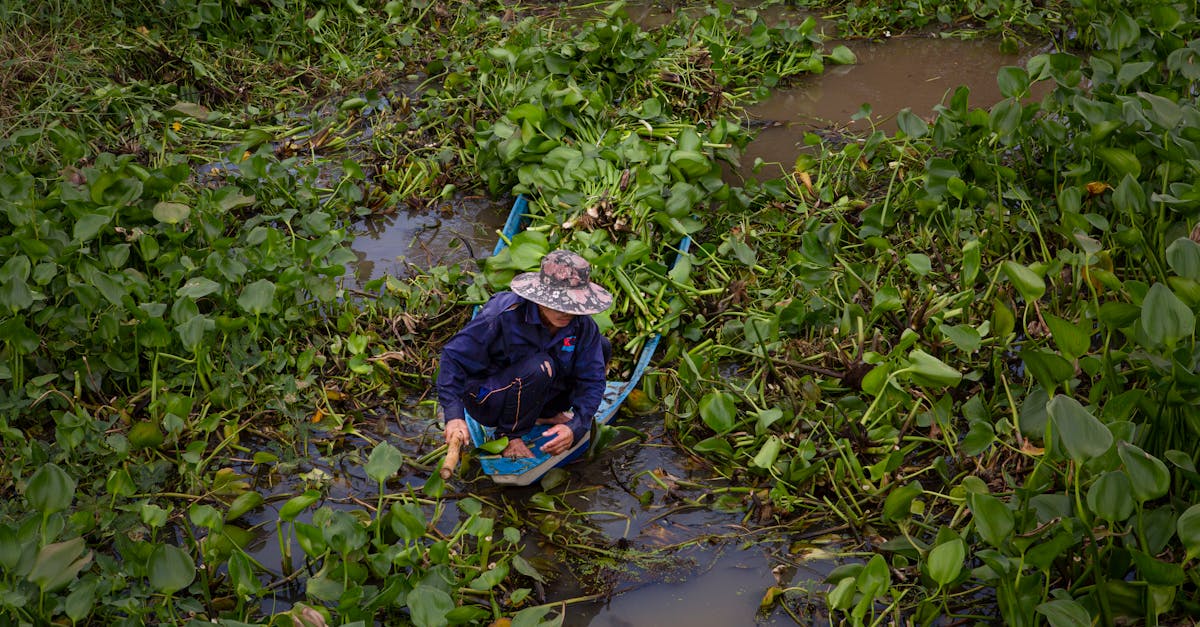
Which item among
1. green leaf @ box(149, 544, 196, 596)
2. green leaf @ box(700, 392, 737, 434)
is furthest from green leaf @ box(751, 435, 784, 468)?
green leaf @ box(149, 544, 196, 596)

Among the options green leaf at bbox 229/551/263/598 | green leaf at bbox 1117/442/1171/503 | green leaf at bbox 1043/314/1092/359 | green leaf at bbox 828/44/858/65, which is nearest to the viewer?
green leaf at bbox 1117/442/1171/503

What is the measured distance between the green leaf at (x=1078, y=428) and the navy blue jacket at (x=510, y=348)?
1.34 meters

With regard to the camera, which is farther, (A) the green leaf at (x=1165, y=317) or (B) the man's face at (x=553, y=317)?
(B) the man's face at (x=553, y=317)

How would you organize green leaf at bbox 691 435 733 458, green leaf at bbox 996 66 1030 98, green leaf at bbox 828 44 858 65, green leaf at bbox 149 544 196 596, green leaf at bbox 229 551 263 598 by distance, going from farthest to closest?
green leaf at bbox 828 44 858 65 < green leaf at bbox 996 66 1030 98 < green leaf at bbox 691 435 733 458 < green leaf at bbox 229 551 263 598 < green leaf at bbox 149 544 196 596

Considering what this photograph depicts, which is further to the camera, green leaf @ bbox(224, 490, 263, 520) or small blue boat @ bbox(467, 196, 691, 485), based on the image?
small blue boat @ bbox(467, 196, 691, 485)

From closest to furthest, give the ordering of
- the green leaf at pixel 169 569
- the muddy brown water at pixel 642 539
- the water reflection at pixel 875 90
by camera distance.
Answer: the green leaf at pixel 169 569
the muddy brown water at pixel 642 539
the water reflection at pixel 875 90

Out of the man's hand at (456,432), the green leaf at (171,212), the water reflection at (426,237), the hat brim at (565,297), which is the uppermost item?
the hat brim at (565,297)

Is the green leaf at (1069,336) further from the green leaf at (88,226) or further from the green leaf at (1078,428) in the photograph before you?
the green leaf at (88,226)

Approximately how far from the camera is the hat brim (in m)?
2.81

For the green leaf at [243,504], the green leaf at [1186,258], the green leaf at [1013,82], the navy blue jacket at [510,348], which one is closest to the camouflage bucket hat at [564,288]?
the navy blue jacket at [510,348]

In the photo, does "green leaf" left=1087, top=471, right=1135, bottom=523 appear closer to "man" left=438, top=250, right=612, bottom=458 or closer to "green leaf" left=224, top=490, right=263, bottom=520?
"man" left=438, top=250, right=612, bottom=458

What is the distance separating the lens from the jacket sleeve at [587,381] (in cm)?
309

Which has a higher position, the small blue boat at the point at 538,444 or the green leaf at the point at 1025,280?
the green leaf at the point at 1025,280

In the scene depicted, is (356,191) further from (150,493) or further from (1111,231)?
(1111,231)
